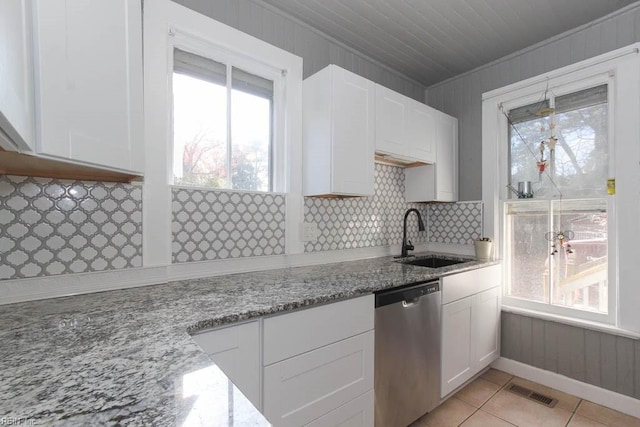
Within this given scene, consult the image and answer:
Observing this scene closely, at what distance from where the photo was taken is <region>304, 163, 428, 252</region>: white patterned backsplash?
2139mm

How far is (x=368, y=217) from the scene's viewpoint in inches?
96.7

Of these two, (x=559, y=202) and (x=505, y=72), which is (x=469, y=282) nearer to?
(x=559, y=202)

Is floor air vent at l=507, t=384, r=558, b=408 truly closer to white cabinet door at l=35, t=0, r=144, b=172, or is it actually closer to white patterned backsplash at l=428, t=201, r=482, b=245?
white patterned backsplash at l=428, t=201, r=482, b=245


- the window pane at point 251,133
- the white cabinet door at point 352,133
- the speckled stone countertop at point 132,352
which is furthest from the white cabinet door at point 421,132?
the speckled stone countertop at point 132,352

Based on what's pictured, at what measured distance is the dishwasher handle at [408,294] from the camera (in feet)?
5.02

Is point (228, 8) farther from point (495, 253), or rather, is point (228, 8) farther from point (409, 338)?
point (495, 253)

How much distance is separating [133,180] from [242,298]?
30.4 inches

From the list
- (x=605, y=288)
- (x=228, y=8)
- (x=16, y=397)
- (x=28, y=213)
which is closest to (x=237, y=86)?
(x=228, y=8)

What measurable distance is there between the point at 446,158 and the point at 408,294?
154 centimetres

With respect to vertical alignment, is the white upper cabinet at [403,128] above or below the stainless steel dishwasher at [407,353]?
above

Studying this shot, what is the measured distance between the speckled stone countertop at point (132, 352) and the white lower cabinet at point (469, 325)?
729 millimetres

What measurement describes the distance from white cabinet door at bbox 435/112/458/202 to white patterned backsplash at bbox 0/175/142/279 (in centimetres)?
227

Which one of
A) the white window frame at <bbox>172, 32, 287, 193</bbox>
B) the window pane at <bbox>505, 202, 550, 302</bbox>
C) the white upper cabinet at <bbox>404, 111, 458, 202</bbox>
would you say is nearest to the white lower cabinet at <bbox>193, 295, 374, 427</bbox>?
the white window frame at <bbox>172, 32, 287, 193</bbox>

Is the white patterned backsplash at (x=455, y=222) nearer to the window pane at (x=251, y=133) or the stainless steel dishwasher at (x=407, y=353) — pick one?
the stainless steel dishwasher at (x=407, y=353)
